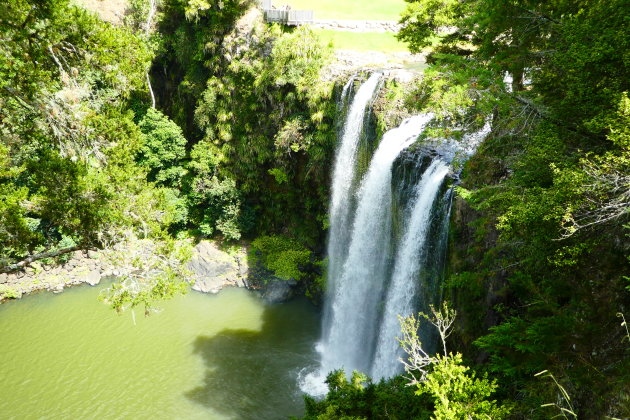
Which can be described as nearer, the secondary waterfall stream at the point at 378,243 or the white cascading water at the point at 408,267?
the white cascading water at the point at 408,267

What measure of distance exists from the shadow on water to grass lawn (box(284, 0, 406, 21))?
17077 mm

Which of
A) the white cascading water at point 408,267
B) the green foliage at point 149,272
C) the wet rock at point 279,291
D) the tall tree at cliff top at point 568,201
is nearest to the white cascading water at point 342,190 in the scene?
the wet rock at point 279,291

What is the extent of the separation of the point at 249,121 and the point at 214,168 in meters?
3.50

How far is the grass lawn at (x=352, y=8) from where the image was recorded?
24.4 m

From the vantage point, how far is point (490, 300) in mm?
9344

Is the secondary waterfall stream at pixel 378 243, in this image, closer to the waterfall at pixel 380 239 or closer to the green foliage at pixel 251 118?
the waterfall at pixel 380 239

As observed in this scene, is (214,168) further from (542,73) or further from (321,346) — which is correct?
(542,73)

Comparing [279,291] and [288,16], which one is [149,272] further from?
[288,16]

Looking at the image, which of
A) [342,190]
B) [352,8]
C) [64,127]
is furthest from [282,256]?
[352,8]

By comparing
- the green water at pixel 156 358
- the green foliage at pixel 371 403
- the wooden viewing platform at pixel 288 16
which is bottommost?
the green water at pixel 156 358

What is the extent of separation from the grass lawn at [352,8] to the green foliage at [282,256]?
13.3m

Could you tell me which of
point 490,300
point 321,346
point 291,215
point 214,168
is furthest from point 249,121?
point 490,300

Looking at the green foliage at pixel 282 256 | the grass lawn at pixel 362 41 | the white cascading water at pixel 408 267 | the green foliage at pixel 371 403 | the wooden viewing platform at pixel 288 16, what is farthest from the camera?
the grass lawn at pixel 362 41

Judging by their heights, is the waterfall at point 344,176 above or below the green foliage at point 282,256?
above
